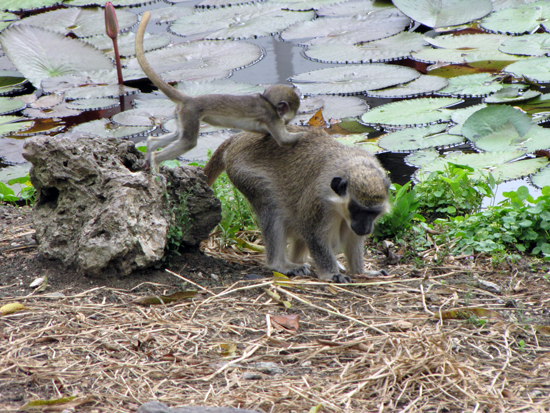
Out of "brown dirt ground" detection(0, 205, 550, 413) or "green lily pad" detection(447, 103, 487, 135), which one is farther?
"green lily pad" detection(447, 103, 487, 135)

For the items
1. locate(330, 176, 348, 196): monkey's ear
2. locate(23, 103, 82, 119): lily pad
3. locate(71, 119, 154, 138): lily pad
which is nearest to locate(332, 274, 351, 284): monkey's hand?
locate(330, 176, 348, 196): monkey's ear

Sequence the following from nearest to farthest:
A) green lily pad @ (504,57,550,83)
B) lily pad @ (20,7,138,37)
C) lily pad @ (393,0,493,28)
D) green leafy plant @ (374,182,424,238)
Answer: green leafy plant @ (374,182,424,238)
green lily pad @ (504,57,550,83)
lily pad @ (393,0,493,28)
lily pad @ (20,7,138,37)

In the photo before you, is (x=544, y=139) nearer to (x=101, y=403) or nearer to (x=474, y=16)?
(x=474, y=16)

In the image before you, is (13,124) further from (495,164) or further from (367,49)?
(495,164)

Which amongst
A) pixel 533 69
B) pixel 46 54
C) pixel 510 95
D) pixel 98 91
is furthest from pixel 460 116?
pixel 46 54

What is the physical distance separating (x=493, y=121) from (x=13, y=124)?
6.23m

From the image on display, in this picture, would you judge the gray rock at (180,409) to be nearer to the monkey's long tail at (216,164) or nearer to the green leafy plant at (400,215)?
the monkey's long tail at (216,164)

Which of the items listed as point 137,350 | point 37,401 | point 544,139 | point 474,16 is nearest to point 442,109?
point 544,139

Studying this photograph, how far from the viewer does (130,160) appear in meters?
4.35

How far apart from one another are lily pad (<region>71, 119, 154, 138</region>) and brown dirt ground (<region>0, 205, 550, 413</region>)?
10.9 feet

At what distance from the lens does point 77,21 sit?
429 inches

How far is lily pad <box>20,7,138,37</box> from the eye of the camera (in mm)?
10508

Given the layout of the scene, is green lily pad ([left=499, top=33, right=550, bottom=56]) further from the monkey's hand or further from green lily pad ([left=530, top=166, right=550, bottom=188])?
the monkey's hand

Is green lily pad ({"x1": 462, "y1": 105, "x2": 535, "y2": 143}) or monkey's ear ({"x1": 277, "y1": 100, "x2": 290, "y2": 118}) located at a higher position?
monkey's ear ({"x1": 277, "y1": 100, "x2": 290, "y2": 118})
